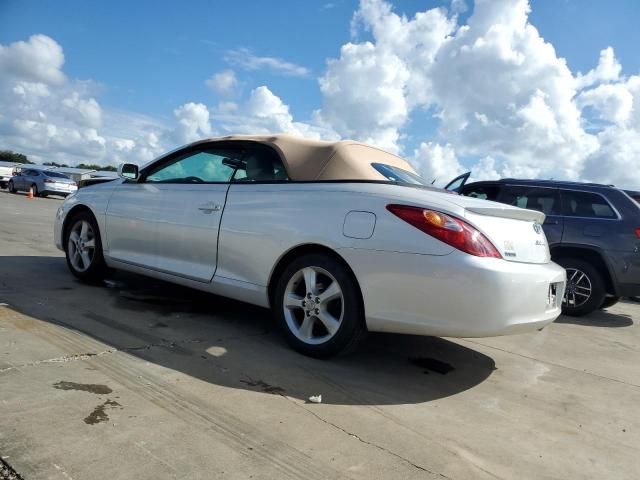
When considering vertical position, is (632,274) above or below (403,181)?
below

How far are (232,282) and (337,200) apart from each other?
1111 mm

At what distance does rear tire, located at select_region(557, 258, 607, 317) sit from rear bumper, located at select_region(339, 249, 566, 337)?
3.33 metres

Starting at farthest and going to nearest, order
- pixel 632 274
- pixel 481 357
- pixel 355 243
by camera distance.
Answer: pixel 632 274, pixel 481 357, pixel 355 243

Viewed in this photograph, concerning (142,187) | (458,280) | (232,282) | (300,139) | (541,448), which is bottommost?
(541,448)

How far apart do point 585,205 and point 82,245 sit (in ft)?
19.0

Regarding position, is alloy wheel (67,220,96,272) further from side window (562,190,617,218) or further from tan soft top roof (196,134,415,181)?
side window (562,190,617,218)

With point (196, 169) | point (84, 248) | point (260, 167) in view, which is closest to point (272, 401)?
point (260, 167)

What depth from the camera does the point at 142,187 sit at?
4.98m

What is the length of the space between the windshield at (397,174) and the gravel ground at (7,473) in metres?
2.86

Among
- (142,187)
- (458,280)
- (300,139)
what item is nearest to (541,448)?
(458,280)

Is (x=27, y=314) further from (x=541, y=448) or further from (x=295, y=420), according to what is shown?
(x=541, y=448)

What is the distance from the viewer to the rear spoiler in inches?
131

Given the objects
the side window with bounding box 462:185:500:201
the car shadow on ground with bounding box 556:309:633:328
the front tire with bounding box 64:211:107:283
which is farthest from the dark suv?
the front tire with bounding box 64:211:107:283

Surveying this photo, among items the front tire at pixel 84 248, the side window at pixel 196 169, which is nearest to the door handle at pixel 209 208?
the side window at pixel 196 169
